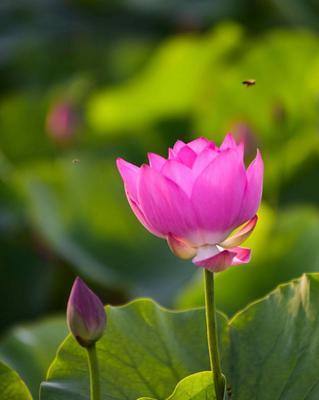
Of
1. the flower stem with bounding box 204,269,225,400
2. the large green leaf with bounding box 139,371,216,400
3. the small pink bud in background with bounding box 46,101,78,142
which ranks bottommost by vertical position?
the large green leaf with bounding box 139,371,216,400

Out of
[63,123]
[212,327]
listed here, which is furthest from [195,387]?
[63,123]

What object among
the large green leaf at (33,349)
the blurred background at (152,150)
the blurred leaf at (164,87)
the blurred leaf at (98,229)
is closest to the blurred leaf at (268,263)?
the blurred background at (152,150)

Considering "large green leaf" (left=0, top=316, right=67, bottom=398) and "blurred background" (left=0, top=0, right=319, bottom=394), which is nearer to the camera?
"large green leaf" (left=0, top=316, right=67, bottom=398)

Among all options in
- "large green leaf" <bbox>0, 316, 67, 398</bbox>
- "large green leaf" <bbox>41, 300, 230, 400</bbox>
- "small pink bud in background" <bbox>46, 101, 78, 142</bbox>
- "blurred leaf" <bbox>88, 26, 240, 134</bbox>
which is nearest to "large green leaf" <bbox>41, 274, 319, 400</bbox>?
"large green leaf" <bbox>41, 300, 230, 400</bbox>

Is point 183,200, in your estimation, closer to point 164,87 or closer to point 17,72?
point 164,87

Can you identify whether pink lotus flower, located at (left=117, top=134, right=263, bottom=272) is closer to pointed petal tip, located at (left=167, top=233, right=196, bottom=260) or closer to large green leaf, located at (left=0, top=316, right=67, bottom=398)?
pointed petal tip, located at (left=167, top=233, right=196, bottom=260)

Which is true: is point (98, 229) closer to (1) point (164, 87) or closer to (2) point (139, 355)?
(1) point (164, 87)

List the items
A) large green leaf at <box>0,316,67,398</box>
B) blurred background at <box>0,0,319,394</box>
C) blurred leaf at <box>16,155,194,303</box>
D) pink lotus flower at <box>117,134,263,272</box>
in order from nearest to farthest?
pink lotus flower at <box>117,134,263,272</box>, large green leaf at <box>0,316,67,398</box>, blurred background at <box>0,0,319,394</box>, blurred leaf at <box>16,155,194,303</box>
